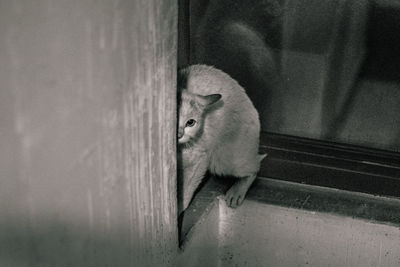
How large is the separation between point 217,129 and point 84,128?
1.29 meters

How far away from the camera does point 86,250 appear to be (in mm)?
844

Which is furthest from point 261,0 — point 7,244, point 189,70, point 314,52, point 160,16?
point 7,244

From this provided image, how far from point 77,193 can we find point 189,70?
135 centimetres

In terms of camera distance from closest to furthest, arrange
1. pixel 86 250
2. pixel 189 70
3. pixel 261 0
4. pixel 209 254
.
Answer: pixel 86 250
pixel 209 254
pixel 189 70
pixel 261 0

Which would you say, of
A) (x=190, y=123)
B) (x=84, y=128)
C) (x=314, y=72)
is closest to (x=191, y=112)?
(x=190, y=123)

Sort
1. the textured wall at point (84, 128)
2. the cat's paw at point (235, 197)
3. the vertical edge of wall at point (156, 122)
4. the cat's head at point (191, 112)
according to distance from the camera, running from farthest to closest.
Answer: the cat's head at point (191, 112) → the cat's paw at point (235, 197) → the vertical edge of wall at point (156, 122) → the textured wall at point (84, 128)

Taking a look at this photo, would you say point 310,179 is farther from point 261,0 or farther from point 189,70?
point 261,0

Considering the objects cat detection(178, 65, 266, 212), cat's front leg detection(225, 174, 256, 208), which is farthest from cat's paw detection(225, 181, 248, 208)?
cat detection(178, 65, 266, 212)

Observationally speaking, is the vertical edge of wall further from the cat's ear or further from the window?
the window

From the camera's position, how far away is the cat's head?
1.87 m

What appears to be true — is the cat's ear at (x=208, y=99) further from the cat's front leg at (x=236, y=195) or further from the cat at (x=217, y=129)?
the cat's front leg at (x=236, y=195)

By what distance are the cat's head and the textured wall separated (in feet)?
2.49

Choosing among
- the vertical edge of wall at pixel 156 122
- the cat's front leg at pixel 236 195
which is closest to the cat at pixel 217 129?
the cat's front leg at pixel 236 195

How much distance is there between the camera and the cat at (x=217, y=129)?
192 centimetres
